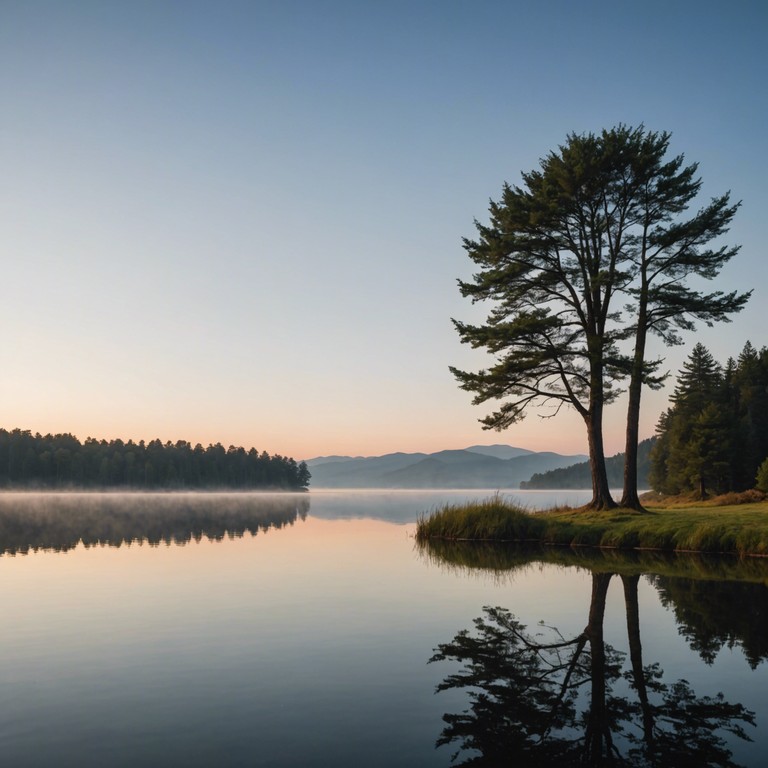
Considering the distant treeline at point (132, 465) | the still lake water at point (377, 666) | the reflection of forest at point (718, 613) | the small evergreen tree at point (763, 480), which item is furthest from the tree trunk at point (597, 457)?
the distant treeline at point (132, 465)

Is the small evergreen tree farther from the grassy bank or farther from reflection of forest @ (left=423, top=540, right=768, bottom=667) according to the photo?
reflection of forest @ (left=423, top=540, right=768, bottom=667)

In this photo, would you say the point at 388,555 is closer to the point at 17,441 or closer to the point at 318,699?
the point at 318,699

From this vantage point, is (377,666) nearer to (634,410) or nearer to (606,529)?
(606,529)

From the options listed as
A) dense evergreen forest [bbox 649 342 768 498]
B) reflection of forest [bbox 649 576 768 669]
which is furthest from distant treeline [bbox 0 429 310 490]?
reflection of forest [bbox 649 576 768 669]

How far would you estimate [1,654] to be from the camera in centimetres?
856

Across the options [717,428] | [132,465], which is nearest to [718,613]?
[717,428]

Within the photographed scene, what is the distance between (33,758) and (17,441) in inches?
6012

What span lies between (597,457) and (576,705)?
865 inches

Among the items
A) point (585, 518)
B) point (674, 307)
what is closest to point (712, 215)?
point (674, 307)

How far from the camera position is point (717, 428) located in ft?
182

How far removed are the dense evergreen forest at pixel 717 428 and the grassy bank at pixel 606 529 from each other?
3278 cm

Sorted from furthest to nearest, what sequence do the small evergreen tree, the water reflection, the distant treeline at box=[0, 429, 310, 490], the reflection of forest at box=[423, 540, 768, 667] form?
the distant treeline at box=[0, 429, 310, 490], the small evergreen tree, the reflection of forest at box=[423, 540, 768, 667], the water reflection

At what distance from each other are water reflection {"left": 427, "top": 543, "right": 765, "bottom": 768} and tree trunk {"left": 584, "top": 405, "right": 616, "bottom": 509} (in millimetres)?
17443

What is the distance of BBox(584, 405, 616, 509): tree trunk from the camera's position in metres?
27.0
